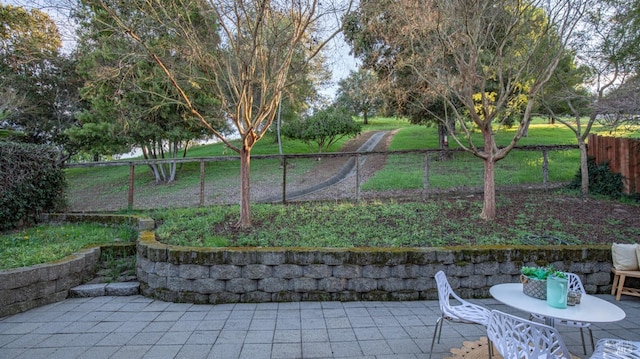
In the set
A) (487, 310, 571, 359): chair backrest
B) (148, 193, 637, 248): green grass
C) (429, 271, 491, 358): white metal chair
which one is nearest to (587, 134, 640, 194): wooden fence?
(148, 193, 637, 248): green grass

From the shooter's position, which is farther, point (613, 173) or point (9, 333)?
point (613, 173)

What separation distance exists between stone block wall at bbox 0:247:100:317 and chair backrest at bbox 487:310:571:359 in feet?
16.1

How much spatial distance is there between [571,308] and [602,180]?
6.49 meters

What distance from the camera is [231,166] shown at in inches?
582

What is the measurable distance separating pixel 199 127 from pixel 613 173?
483 inches

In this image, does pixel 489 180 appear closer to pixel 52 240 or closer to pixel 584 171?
pixel 584 171

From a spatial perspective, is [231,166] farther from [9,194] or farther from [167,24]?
[167,24]

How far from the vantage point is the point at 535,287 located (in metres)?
2.93

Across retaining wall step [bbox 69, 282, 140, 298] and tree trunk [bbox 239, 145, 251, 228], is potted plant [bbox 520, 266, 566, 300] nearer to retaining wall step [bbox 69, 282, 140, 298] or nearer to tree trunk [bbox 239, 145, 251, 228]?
tree trunk [bbox 239, 145, 251, 228]

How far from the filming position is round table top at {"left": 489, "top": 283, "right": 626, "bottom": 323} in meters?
Result: 2.53

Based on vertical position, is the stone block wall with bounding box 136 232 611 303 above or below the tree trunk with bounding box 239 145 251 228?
below

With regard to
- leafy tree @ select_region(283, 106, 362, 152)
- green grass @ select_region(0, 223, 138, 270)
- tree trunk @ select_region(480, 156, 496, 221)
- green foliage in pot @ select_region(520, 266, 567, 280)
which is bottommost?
green grass @ select_region(0, 223, 138, 270)

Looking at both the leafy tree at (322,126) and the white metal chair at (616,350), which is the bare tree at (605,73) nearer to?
the white metal chair at (616,350)

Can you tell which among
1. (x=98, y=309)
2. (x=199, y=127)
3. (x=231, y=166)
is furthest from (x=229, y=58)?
(x=231, y=166)
